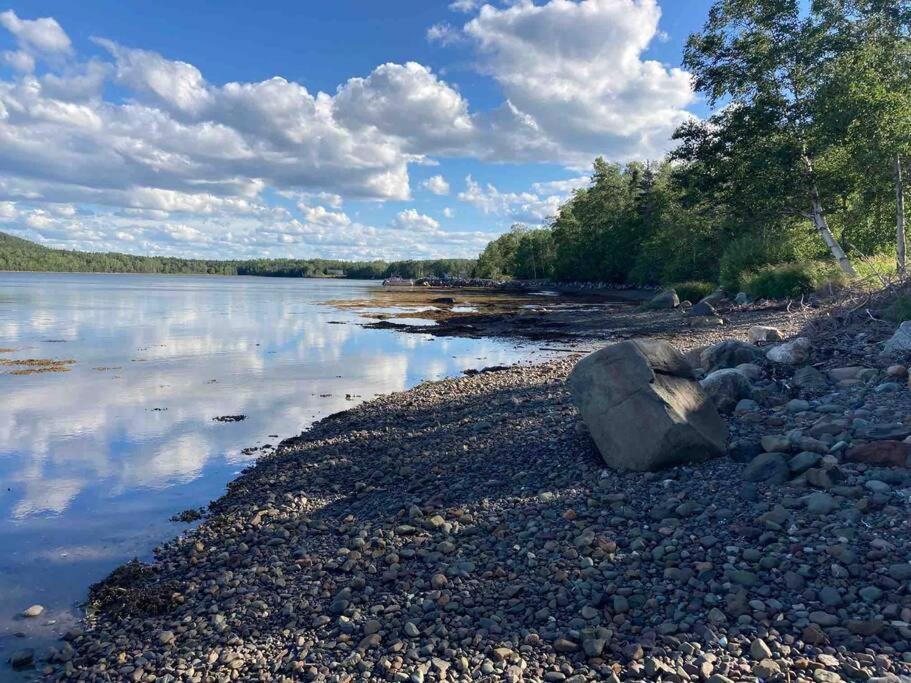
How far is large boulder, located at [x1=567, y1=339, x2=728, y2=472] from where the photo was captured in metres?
8.27

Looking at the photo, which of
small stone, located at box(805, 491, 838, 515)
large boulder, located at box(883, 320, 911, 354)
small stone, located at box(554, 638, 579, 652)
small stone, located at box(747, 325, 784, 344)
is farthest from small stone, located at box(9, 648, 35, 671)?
small stone, located at box(747, 325, 784, 344)

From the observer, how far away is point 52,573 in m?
7.88

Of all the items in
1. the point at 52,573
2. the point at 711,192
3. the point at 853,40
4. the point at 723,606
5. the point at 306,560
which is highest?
the point at 853,40

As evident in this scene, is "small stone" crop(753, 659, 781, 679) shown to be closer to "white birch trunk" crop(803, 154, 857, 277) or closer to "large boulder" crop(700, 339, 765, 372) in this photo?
"large boulder" crop(700, 339, 765, 372)

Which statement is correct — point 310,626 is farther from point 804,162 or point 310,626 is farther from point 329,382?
point 804,162

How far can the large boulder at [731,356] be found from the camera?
13023 mm

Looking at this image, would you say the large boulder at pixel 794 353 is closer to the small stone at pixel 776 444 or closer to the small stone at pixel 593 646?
the small stone at pixel 776 444

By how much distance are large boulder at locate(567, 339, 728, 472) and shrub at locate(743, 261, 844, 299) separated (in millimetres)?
25443

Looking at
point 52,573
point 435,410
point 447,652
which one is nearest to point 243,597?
point 447,652

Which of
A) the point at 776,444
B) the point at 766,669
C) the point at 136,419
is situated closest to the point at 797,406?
the point at 776,444

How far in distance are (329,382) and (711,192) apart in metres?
23.7

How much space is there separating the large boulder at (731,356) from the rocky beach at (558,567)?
2.10 meters

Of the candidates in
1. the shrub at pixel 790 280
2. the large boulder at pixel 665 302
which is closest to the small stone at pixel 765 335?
the shrub at pixel 790 280

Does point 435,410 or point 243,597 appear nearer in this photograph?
point 243,597
